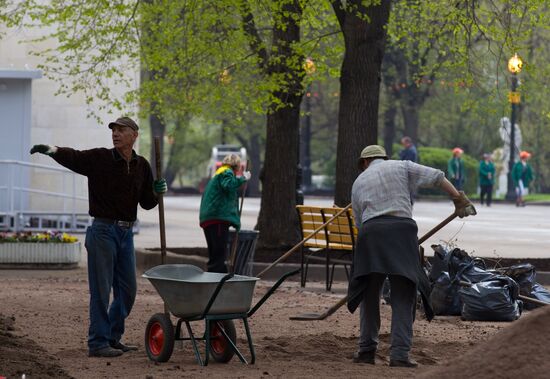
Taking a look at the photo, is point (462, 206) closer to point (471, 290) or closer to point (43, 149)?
point (43, 149)

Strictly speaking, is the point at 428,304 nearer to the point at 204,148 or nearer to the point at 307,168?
the point at 307,168

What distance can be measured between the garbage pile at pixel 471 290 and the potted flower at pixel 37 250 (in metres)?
6.75

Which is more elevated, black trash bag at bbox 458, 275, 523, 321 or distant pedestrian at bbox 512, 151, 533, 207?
distant pedestrian at bbox 512, 151, 533, 207

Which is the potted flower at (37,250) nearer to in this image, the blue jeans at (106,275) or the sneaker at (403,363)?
the blue jeans at (106,275)

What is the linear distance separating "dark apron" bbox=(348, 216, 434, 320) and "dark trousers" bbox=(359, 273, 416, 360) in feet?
0.36

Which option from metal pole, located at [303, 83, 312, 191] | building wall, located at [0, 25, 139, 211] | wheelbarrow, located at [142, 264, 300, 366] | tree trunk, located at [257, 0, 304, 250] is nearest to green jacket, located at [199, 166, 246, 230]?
tree trunk, located at [257, 0, 304, 250]

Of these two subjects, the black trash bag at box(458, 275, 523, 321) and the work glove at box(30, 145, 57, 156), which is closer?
the work glove at box(30, 145, 57, 156)

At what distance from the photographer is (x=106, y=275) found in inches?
414

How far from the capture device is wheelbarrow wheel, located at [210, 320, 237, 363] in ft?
32.9

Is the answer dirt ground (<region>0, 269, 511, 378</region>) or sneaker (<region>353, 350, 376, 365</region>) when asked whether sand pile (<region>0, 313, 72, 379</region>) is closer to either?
dirt ground (<region>0, 269, 511, 378</region>)

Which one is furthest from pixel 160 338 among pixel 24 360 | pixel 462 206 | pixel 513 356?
pixel 513 356

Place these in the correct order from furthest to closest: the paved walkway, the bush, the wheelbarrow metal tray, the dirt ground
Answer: the bush → the paved walkway → the wheelbarrow metal tray → the dirt ground

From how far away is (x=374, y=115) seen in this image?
62.8 ft

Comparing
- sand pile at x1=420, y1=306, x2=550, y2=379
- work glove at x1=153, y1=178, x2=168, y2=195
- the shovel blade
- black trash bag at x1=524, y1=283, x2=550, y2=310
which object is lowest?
the shovel blade
